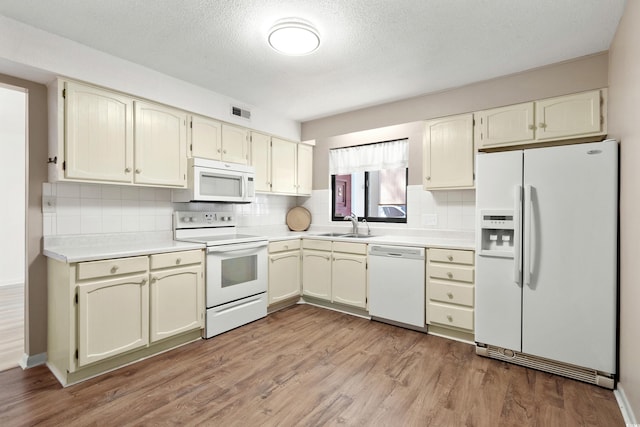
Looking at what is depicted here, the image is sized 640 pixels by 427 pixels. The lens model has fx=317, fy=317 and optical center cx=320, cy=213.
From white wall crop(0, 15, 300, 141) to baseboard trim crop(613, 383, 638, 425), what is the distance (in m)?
3.88

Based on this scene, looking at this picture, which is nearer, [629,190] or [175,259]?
[629,190]

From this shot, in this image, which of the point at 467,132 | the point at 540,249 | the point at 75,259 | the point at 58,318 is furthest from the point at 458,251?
the point at 58,318

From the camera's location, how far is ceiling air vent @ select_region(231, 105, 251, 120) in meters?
3.57

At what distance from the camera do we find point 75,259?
2.05m

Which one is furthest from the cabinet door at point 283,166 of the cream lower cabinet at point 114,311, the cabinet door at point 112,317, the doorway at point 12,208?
the doorway at point 12,208

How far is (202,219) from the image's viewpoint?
342cm

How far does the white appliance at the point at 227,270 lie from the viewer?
2.91 meters

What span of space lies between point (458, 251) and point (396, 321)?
3.11ft

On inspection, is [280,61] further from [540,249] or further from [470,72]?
[540,249]

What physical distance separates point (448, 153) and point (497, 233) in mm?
987

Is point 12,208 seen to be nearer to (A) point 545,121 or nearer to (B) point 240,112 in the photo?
(B) point 240,112

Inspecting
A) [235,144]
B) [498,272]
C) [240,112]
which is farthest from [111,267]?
[498,272]

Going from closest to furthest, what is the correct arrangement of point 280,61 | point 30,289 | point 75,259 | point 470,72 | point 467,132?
point 75,259
point 30,289
point 280,61
point 470,72
point 467,132

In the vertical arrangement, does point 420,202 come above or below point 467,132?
below
